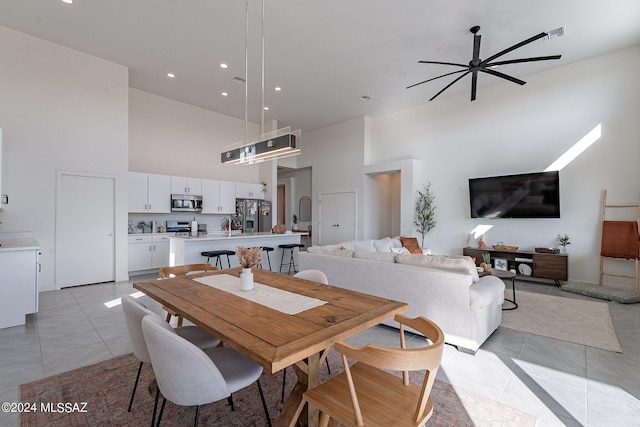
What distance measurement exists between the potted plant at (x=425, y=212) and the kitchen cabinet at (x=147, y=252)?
18.8ft

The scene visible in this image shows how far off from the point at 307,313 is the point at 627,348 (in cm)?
323

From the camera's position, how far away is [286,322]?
4.69 feet

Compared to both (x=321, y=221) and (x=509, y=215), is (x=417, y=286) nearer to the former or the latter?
(x=509, y=215)

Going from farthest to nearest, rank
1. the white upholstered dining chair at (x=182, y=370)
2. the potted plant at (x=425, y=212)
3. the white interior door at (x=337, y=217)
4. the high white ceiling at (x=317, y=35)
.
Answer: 1. the white interior door at (x=337, y=217)
2. the potted plant at (x=425, y=212)
3. the high white ceiling at (x=317, y=35)
4. the white upholstered dining chair at (x=182, y=370)

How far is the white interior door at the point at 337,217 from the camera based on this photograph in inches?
A: 323

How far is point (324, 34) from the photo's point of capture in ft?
14.7

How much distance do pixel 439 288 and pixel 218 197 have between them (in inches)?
232

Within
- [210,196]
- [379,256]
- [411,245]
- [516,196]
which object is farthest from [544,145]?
[210,196]

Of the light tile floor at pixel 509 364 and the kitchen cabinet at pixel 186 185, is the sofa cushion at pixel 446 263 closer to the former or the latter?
the light tile floor at pixel 509 364

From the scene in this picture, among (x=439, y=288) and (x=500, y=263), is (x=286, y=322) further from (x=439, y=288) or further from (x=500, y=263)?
(x=500, y=263)

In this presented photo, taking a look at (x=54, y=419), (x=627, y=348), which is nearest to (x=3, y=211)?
(x=54, y=419)

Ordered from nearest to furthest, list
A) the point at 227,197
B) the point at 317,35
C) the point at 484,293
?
the point at 484,293 < the point at 317,35 < the point at 227,197

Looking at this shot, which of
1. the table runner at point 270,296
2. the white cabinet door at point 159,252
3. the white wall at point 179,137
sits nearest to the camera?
the table runner at point 270,296

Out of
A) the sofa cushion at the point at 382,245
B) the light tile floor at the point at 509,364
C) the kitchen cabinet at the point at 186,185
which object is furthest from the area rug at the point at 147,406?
the kitchen cabinet at the point at 186,185
